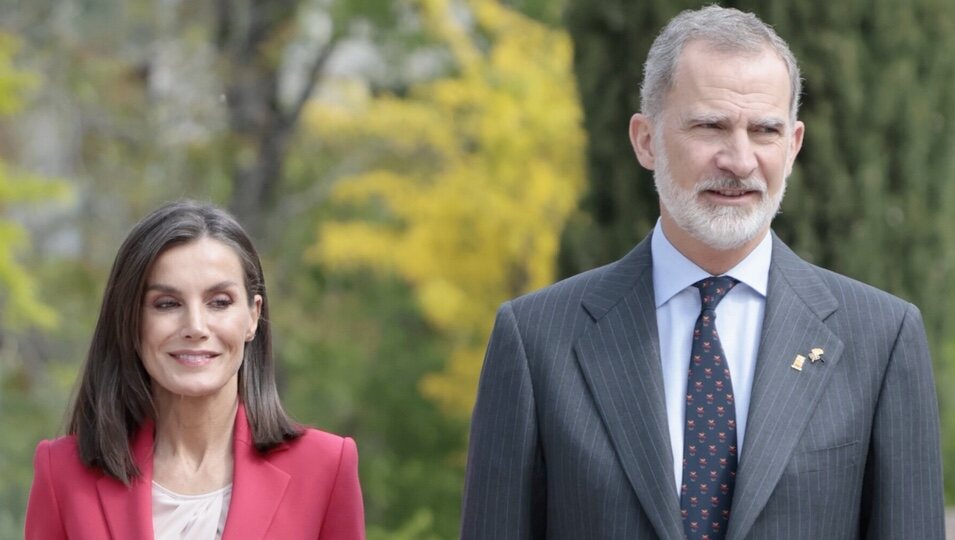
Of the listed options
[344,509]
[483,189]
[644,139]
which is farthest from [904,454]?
[483,189]

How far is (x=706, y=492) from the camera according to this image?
10.9 feet

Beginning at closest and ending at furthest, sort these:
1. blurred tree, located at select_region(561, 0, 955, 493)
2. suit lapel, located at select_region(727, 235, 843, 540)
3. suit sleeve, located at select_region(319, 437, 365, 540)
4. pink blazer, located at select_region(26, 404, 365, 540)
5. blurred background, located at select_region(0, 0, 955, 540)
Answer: suit lapel, located at select_region(727, 235, 843, 540) → pink blazer, located at select_region(26, 404, 365, 540) → suit sleeve, located at select_region(319, 437, 365, 540) → blurred tree, located at select_region(561, 0, 955, 493) → blurred background, located at select_region(0, 0, 955, 540)

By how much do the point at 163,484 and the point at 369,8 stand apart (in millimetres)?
9802

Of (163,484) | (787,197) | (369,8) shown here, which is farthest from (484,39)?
(163,484)

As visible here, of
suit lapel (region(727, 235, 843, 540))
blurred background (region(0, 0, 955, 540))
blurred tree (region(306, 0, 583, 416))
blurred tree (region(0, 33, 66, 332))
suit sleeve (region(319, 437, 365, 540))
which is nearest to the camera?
suit lapel (region(727, 235, 843, 540))

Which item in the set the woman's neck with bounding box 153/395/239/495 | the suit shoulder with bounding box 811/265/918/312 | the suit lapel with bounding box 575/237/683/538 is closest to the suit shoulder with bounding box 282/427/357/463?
the woman's neck with bounding box 153/395/239/495

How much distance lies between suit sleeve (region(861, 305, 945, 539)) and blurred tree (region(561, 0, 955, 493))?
150 inches

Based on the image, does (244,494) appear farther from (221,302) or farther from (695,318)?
(695,318)

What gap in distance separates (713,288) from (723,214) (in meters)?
0.18

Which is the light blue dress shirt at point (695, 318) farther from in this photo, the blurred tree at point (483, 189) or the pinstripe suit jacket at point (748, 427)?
the blurred tree at point (483, 189)

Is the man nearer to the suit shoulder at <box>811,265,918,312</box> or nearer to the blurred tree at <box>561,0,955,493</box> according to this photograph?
the suit shoulder at <box>811,265,918,312</box>

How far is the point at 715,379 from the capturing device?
A: 3350mm

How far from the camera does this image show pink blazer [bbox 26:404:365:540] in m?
3.47

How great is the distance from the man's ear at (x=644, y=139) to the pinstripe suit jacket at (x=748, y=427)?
231 millimetres
